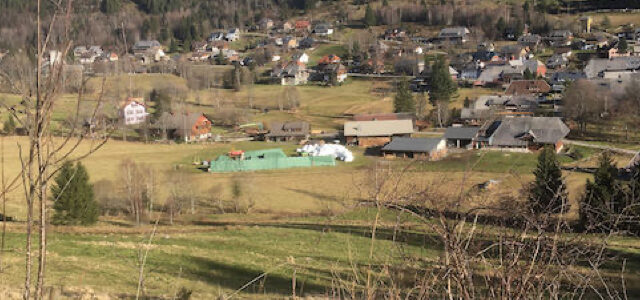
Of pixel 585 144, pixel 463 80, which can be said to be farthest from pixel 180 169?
pixel 463 80

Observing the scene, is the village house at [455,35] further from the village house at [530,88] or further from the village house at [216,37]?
the village house at [216,37]

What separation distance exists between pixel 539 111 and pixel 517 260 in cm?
4531

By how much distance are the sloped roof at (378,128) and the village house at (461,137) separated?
3164 millimetres

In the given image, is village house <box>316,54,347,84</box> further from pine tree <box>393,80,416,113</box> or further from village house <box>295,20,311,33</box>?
village house <box>295,20,311,33</box>

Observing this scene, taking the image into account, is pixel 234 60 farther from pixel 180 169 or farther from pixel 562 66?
pixel 180 169

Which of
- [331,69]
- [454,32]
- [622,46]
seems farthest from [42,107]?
[454,32]

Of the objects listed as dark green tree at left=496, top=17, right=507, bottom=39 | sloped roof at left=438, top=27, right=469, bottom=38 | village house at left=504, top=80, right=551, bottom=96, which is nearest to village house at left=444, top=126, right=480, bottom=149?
village house at left=504, top=80, right=551, bottom=96

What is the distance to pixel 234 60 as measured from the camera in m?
79.9

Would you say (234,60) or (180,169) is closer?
(180,169)

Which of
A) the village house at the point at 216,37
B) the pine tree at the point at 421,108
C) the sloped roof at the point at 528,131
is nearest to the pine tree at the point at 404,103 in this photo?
the pine tree at the point at 421,108

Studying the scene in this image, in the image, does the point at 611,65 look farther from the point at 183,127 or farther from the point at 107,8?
the point at 107,8

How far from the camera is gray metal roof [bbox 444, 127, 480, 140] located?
36.3m

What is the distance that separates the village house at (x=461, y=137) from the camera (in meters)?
36.2

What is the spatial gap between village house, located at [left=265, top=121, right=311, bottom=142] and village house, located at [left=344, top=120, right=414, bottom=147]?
3.52 metres
